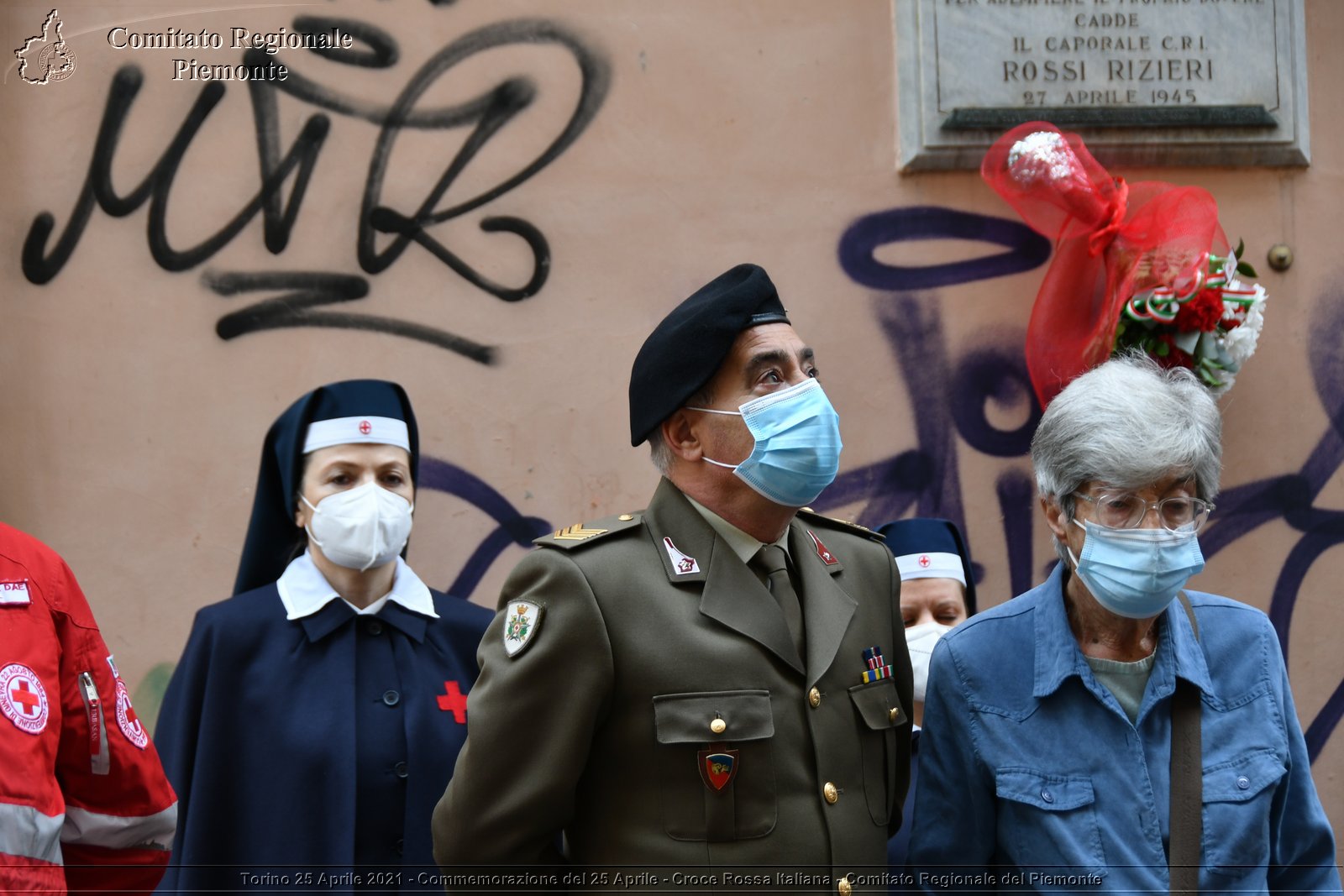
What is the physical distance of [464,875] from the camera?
7.99ft

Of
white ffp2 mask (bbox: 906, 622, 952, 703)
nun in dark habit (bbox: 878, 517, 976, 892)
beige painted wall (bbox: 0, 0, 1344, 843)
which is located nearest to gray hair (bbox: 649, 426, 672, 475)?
white ffp2 mask (bbox: 906, 622, 952, 703)

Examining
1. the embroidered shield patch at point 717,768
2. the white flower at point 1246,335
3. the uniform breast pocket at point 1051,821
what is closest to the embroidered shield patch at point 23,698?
the embroidered shield patch at point 717,768

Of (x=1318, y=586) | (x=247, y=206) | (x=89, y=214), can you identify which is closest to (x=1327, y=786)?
(x=1318, y=586)

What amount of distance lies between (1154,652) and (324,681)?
1911 millimetres

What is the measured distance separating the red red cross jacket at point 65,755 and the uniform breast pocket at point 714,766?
1053 millimetres

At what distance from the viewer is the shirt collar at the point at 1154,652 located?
260 cm

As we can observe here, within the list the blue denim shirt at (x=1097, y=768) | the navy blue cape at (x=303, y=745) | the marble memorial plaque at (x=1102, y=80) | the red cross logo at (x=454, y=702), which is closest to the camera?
the blue denim shirt at (x=1097, y=768)

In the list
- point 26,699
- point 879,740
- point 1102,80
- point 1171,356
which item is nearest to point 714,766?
point 879,740

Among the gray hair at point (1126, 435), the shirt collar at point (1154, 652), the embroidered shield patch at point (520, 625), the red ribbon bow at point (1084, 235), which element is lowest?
the shirt collar at point (1154, 652)

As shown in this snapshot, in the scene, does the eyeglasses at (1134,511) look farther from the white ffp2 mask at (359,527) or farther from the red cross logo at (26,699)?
the red cross logo at (26,699)

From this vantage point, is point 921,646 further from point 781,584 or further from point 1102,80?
point 1102,80

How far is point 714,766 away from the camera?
2.41m

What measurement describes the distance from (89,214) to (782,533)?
108 inches

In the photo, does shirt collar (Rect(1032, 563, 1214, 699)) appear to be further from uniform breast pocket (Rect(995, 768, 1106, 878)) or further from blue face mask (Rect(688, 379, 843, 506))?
blue face mask (Rect(688, 379, 843, 506))
